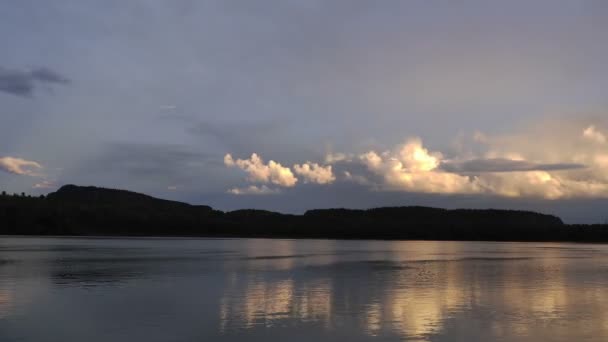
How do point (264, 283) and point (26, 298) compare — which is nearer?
point (26, 298)

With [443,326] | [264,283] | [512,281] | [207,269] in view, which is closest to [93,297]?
[264,283]

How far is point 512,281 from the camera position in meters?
34.1

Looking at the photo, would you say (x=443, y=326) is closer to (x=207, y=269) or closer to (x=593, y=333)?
(x=593, y=333)

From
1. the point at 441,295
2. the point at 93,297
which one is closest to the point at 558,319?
the point at 441,295

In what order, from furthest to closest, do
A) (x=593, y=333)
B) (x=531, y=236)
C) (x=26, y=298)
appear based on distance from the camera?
(x=531, y=236) → (x=26, y=298) → (x=593, y=333)

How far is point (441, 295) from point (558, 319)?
22.3 feet

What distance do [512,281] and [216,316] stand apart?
66.7 feet

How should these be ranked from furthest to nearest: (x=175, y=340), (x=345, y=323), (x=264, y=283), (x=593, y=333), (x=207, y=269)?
(x=207, y=269) < (x=264, y=283) < (x=345, y=323) < (x=593, y=333) < (x=175, y=340)

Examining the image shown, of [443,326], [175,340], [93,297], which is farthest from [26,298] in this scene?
[443,326]

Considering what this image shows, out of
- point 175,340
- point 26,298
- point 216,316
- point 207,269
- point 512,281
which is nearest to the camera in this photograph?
point 175,340

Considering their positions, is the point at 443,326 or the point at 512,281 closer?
the point at 443,326

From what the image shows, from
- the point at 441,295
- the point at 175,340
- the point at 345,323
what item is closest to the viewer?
the point at 175,340

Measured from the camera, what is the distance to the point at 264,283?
30.7m

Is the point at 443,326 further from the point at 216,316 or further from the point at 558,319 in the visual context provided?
the point at 216,316
